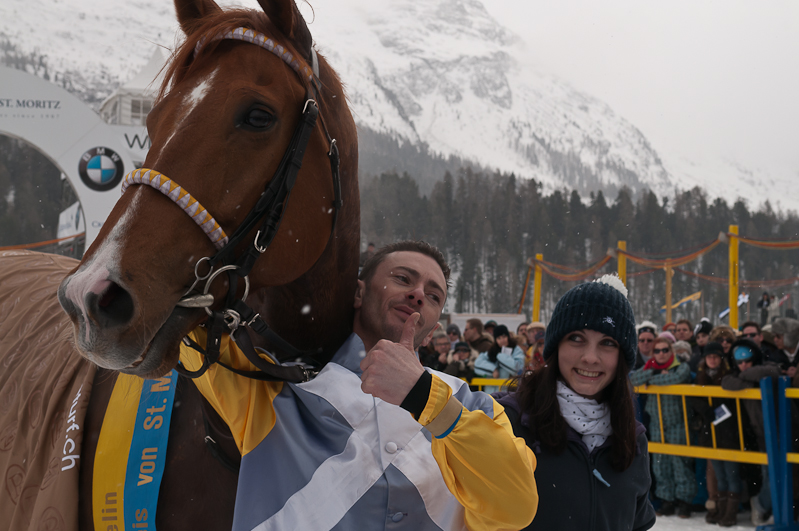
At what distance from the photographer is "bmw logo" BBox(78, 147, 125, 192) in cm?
916

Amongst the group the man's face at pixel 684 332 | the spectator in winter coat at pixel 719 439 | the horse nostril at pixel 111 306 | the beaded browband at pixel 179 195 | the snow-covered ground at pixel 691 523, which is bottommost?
the snow-covered ground at pixel 691 523

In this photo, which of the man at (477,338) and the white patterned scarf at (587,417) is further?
the man at (477,338)

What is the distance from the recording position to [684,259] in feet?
33.4

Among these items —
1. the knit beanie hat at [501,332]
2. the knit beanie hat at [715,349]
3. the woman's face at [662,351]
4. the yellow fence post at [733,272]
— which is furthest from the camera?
the yellow fence post at [733,272]

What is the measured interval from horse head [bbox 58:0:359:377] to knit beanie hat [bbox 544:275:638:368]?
96cm

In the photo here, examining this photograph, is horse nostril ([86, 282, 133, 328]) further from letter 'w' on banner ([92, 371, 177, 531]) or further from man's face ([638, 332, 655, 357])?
man's face ([638, 332, 655, 357])

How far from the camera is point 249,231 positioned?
1.34 metres

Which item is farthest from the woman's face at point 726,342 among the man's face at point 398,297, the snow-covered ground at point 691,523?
the man's face at point 398,297

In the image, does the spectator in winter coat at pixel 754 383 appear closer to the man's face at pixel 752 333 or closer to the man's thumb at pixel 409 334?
the man's face at pixel 752 333

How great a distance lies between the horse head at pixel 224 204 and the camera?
1.15 meters

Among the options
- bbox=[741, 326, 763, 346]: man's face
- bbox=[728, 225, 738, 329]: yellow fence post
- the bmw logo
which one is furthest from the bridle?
the bmw logo

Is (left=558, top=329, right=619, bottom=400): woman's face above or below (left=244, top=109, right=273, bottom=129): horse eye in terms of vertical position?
below

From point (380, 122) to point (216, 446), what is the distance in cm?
12827

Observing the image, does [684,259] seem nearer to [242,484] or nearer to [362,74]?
[242,484]
